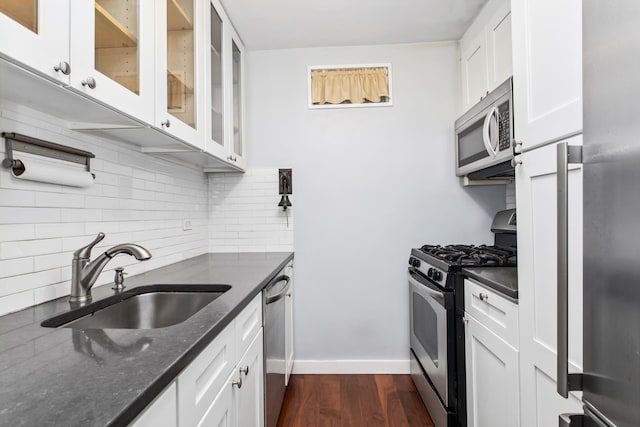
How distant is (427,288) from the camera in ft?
6.14

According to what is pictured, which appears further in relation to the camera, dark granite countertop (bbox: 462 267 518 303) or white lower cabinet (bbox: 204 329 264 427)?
dark granite countertop (bbox: 462 267 518 303)

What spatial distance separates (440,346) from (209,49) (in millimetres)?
2015

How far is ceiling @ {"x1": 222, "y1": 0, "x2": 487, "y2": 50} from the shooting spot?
1997 mm

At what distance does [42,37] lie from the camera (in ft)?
2.44

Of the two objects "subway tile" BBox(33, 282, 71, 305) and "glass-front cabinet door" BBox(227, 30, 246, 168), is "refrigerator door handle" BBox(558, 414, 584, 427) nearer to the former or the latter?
"subway tile" BBox(33, 282, 71, 305)

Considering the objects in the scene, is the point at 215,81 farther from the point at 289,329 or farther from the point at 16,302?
the point at 289,329

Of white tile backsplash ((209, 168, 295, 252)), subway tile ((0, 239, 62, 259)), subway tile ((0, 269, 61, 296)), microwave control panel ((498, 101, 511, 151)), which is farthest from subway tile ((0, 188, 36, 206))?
microwave control panel ((498, 101, 511, 151))

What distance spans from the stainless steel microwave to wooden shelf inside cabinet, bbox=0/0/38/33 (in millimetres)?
1603

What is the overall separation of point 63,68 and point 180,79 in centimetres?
71

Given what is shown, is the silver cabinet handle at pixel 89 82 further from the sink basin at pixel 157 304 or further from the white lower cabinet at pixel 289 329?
the white lower cabinet at pixel 289 329

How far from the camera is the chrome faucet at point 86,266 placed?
43.4 inches

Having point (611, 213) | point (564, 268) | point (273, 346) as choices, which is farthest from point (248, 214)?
point (611, 213)

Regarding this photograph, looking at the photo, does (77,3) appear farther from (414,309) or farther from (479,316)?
(414,309)

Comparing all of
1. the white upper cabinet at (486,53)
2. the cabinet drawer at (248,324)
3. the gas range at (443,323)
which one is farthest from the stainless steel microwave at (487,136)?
the cabinet drawer at (248,324)
